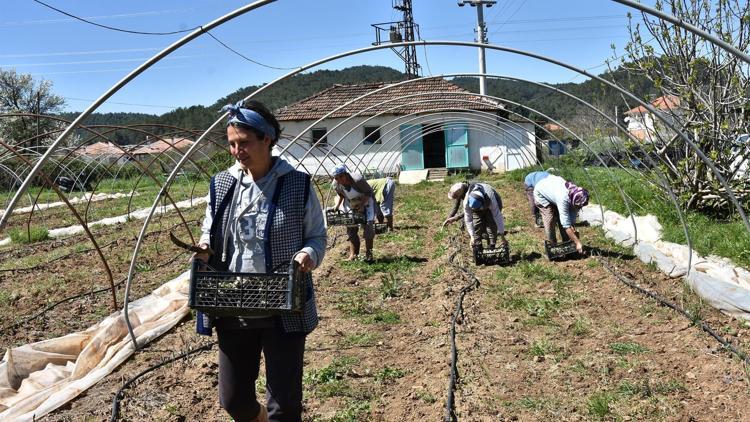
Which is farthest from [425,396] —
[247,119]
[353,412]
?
[247,119]

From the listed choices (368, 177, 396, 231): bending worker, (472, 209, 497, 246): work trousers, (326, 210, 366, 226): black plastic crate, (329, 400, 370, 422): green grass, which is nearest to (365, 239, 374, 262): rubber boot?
(326, 210, 366, 226): black plastic crate

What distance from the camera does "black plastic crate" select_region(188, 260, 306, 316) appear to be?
8.48 ft

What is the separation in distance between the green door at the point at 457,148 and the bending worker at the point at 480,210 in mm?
17740

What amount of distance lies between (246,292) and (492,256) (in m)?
5.99

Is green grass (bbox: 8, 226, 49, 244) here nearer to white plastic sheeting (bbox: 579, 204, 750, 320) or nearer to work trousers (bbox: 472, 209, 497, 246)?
work trousers (bbox: 472, 209, 497, 246)

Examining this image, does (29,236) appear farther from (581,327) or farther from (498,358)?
(581,327)

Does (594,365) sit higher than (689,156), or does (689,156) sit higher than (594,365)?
(689,156)

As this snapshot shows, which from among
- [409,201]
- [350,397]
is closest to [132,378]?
[350,397]

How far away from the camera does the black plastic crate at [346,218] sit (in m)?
8.42

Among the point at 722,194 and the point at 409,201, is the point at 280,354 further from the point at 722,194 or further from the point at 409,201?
the point at 409,201

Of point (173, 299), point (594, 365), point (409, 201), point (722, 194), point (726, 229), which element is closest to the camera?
point (594, 365)

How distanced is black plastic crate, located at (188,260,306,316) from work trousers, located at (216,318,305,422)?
0.13 meters

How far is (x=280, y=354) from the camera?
8.71 ft

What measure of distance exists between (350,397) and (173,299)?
299cm
